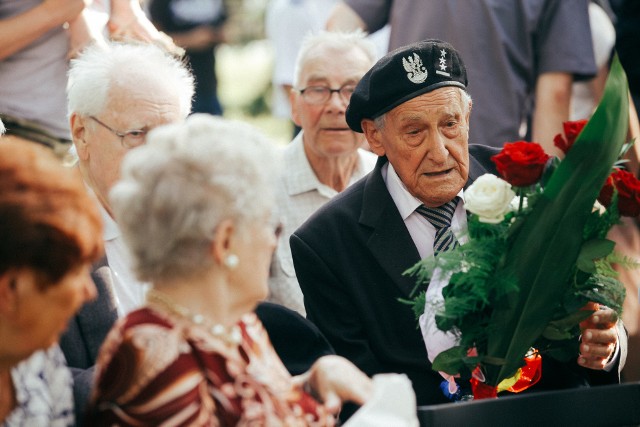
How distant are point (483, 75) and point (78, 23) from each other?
1981 millimetres

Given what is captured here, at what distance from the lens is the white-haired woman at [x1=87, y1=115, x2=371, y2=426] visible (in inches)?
90.5

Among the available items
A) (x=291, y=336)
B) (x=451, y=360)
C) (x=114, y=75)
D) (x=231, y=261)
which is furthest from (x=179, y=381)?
(x=114, y=75)

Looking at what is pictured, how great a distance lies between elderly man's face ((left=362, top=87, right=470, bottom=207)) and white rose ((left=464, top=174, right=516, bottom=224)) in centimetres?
69

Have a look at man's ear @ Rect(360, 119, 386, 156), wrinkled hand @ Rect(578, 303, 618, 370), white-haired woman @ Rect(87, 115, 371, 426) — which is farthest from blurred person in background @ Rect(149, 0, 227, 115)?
white-haired woman @ Rect(87, 115, 371, 426)

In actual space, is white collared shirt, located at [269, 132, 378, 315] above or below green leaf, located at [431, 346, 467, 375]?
below

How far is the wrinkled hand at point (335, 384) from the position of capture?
101 inches

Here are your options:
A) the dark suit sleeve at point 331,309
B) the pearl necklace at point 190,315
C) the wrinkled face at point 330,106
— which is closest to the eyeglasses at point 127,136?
the dark suit sleeve at point 331,309

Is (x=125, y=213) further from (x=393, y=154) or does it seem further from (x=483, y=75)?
(x=483, y=75)

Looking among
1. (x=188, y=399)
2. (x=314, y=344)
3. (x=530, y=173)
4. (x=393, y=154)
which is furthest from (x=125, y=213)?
(x=393, y=154)

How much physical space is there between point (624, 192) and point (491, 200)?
392 mm

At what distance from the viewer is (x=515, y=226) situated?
307 centimetres

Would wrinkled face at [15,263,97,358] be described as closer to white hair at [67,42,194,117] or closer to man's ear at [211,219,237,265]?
man's ear at [211,219,237,265]

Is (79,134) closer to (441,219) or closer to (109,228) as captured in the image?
(109,228)

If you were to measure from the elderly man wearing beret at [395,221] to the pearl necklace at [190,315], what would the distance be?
122 cm
